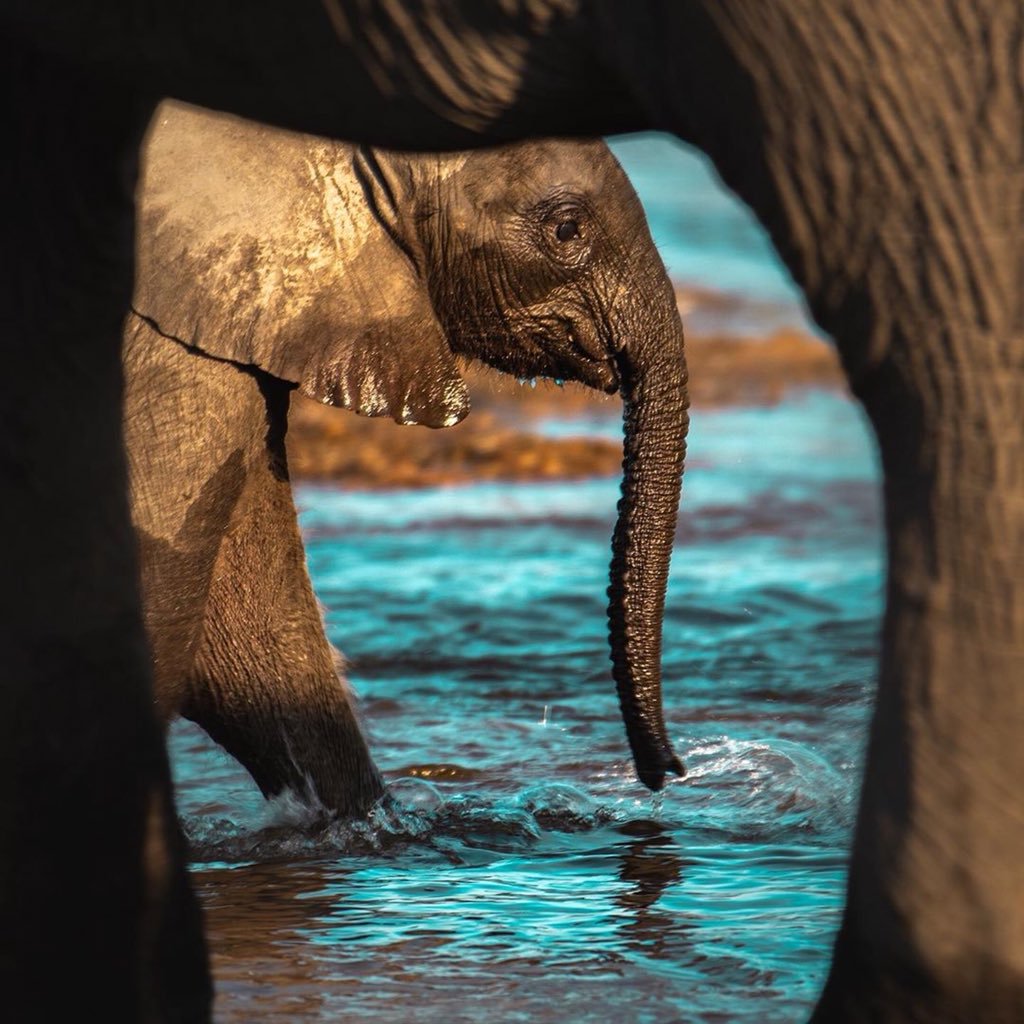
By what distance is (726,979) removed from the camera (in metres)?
2.98

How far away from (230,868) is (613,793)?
81 cm

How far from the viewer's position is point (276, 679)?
4043 millimetres

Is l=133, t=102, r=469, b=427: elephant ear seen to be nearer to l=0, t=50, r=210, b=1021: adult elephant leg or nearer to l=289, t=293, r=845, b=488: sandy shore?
l=0, t=50, r=210, b=1021: adult elephant leg

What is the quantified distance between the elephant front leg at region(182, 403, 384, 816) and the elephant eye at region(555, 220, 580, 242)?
2.04 ft

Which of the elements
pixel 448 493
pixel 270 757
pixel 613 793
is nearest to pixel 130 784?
pixel 270 757

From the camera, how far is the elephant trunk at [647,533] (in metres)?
3.75

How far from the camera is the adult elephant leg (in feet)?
7.34

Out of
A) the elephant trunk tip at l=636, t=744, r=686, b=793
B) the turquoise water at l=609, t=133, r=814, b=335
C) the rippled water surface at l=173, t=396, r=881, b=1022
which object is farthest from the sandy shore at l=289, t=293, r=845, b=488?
the elephant trunk tip at l=636, t=744, r=686, b=793

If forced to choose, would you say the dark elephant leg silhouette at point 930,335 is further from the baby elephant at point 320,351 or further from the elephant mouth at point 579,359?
the elephant mouth at point 579,359

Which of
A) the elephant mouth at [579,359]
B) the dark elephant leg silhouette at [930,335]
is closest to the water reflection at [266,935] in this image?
the elephant mouth at [579,359]

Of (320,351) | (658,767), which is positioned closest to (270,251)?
(320,351)

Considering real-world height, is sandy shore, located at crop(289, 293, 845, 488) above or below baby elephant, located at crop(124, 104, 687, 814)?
above

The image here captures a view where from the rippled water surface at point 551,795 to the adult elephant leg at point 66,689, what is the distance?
2.05ft

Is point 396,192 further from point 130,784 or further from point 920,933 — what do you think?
point 920,933
